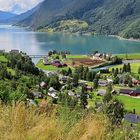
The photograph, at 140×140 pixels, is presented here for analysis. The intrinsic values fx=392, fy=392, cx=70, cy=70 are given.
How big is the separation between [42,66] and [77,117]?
69346 mm

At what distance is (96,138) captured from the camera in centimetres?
418

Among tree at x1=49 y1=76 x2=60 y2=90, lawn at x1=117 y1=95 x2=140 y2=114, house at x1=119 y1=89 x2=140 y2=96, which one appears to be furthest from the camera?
tree at x1=49 y1=76 x2=60 y2=90

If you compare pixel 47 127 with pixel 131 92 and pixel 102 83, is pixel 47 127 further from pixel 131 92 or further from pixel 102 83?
pixel 102 83

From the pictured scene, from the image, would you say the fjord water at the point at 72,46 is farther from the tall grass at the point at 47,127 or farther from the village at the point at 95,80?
the tall grass at the point at 47,127

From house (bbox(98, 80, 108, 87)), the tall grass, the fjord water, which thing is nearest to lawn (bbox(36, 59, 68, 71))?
house (bbox(98, 80, 108, 87))

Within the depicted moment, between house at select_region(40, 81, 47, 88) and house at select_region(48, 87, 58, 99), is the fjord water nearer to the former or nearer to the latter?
house at select_region(40, 81, 47, 88)

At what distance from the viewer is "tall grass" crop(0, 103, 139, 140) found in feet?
13.5

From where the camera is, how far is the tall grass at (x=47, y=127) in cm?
412

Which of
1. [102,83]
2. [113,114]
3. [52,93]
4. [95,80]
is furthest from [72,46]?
[113,114]

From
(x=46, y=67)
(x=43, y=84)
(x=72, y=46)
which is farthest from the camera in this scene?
(x=72, y=46)

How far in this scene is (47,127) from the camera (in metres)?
4.23

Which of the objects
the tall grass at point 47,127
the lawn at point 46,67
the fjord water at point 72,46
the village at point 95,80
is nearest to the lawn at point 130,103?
the village at point 95,80

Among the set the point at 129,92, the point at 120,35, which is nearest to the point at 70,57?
the point at 129,92

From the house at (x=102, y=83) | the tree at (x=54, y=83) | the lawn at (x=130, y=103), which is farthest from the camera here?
the house at (x=102, y=83)
